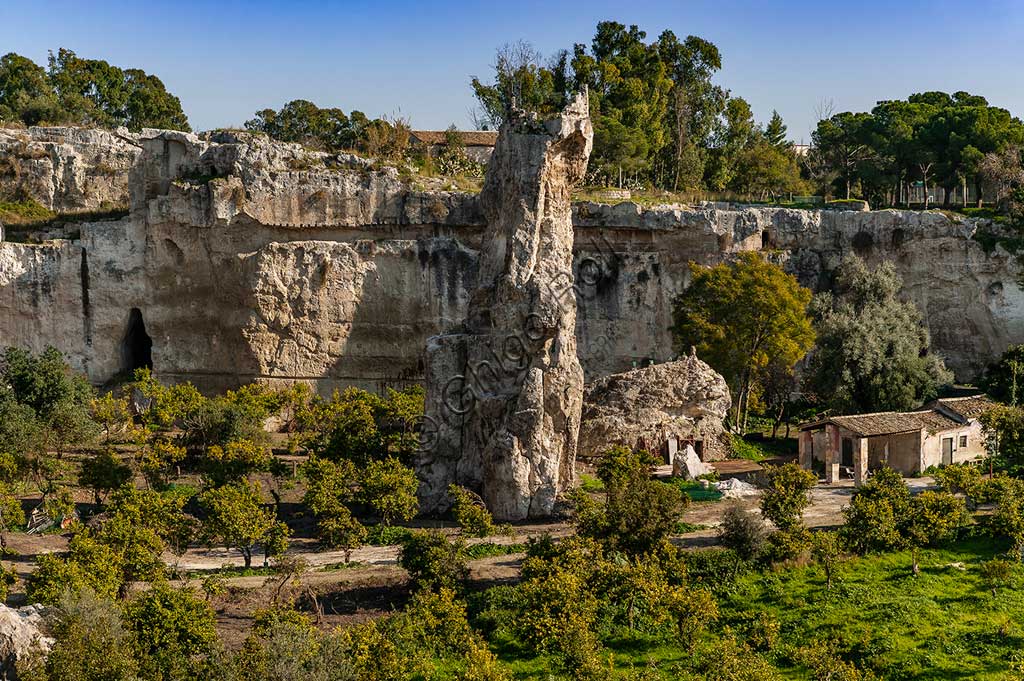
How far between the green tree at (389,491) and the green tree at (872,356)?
15079 millimetres

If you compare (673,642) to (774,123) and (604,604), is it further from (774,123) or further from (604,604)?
(774,123)

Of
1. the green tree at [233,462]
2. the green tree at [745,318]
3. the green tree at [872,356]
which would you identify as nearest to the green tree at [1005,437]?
the green tree at [872,356]

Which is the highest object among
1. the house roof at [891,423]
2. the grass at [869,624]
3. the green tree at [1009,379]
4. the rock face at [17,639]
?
the green tree at [1009,379]

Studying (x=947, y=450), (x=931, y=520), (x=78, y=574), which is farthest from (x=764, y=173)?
(x=78, y=574)

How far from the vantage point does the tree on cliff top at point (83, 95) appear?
59.6 m

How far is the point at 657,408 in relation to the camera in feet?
116

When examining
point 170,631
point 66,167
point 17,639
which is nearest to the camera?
point 17,639

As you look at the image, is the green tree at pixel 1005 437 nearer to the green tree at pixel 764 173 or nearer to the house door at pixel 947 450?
the house door at pixel 947 450

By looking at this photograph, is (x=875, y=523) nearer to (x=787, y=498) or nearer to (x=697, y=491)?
(x=787, y=498)

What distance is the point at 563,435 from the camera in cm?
3033

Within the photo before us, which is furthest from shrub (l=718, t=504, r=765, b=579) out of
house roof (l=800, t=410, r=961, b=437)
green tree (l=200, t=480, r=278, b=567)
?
green tree (l=200, t=480, r=278, b=567)

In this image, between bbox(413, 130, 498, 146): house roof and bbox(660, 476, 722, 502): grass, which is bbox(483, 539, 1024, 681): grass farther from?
bbox(413, 130, 498, 146): house roof

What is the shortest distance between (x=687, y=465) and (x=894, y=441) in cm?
550

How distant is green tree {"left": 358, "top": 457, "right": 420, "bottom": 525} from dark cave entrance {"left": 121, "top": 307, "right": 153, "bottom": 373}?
55.9ft
